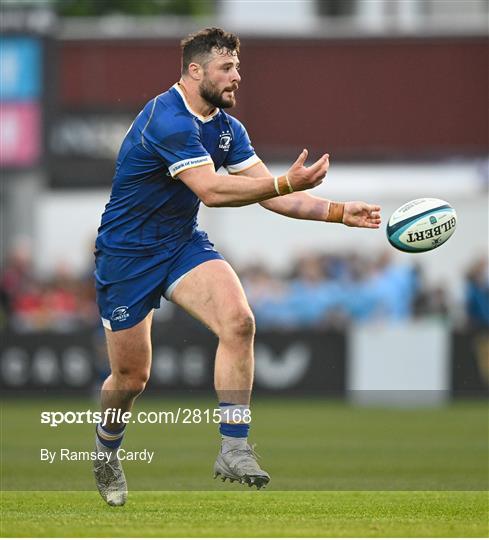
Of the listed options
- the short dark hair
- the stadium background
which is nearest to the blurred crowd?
the stadium background

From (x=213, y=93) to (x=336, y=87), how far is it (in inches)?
824

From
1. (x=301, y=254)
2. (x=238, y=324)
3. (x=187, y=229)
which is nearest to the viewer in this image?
(x=238, y=324)

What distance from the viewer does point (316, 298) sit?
20391 millimetres

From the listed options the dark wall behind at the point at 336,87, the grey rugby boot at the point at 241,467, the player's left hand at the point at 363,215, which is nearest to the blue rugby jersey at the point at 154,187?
the player's left hand at the point at 363,215

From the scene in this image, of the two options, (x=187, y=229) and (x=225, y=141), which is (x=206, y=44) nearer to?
(x=225, y=141)

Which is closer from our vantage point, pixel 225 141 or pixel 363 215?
pixel 363 215

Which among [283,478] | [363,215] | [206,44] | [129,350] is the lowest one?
[283,478]

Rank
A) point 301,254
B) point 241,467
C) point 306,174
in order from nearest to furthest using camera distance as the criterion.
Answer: point 306,174, point 241,467, point 301,254

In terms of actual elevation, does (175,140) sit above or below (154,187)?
above

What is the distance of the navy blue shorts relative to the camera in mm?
9039

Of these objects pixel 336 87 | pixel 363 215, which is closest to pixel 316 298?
pixel 336 87

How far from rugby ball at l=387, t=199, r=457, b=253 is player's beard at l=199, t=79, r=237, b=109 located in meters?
1.27

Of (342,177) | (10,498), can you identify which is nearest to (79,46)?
(342,177)

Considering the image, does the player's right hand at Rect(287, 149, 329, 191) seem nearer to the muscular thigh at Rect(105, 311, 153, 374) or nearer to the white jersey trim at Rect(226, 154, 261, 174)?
the white jersey trim at Rect(226, 154, 261, 174)
